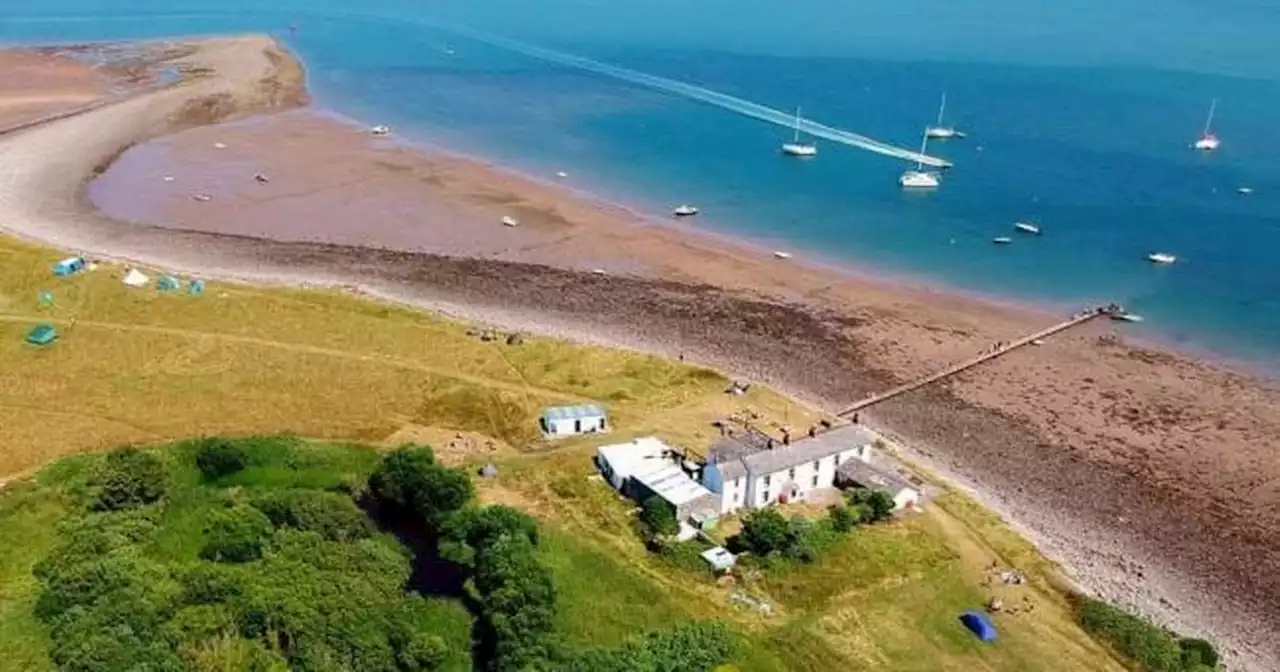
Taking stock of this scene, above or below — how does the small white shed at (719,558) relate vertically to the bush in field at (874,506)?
below

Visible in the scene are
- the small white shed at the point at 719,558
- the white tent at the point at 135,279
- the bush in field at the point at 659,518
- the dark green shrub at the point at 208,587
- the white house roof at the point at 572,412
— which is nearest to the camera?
the dark green shrub at the point at 208,587

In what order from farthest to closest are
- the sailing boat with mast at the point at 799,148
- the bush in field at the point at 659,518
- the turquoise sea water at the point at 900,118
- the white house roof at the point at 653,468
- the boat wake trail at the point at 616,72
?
the boat wake trail at the point at 616,72 → the sailing boat with mast at the point at 799,148 → the turquoise sea water at the point at 900,118 → the white house roof at the point at 653,468 → the bush in field at the point at 659,518

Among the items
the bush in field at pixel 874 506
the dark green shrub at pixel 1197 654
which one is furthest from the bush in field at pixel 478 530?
the dark green shrub at pixel 1197 654

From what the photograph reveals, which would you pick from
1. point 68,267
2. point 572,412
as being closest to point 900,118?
point 572,412

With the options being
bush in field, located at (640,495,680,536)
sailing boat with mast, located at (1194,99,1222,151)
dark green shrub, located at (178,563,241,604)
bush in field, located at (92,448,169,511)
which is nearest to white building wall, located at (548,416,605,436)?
bush in field, located at (640,495,680,536)

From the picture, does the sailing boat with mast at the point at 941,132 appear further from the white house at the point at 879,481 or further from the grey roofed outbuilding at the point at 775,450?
the white house at the point at 879,481

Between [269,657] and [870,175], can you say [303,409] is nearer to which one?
[269,657]

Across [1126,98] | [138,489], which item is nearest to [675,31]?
[1126,98]
